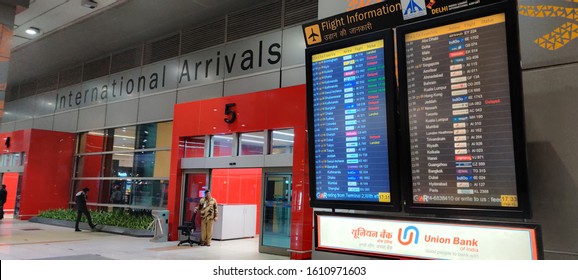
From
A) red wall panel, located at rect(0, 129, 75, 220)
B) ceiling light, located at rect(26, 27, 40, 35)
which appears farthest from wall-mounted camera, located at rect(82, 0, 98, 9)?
red wall panel, located at rect(0, 129, 75, 220)

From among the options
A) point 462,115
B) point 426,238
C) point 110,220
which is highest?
point 462,115

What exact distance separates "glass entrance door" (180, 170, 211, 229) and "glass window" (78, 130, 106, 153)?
6.06m

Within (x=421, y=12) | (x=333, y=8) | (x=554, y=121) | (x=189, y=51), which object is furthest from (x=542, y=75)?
(x=189, y=51)

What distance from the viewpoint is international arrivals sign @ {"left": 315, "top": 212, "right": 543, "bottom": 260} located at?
2.03m

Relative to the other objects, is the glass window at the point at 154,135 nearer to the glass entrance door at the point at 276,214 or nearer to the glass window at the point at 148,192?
the glass window at the point at 148,192

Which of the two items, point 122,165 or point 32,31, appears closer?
point 32,31

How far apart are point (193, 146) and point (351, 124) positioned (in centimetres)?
894

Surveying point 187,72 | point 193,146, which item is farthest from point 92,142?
point 193,146

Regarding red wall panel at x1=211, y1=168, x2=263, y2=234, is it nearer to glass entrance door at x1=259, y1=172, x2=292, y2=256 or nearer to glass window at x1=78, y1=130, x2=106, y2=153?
glass entrance door at x1=259, y1=172, x2=292, y2=256

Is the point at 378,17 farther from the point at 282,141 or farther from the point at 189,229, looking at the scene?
the point at 189,229

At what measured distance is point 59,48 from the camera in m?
14.2

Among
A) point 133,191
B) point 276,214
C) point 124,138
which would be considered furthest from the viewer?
point 124,138

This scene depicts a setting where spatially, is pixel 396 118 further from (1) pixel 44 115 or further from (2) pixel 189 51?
(1) pixel 44 115

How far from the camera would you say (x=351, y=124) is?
8.94 ft
